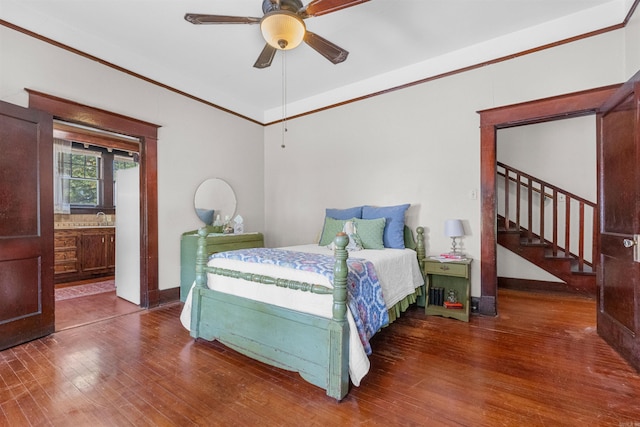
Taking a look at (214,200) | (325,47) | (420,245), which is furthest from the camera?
(214,200)

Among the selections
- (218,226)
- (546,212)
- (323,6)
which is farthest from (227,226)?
(546,212)

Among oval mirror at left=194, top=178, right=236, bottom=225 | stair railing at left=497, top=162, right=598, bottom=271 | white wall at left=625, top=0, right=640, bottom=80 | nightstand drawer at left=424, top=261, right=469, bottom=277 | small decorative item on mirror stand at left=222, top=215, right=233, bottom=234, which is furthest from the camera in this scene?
small decorative item on mirror stand at left=222, top=215, right=233, bottom=234

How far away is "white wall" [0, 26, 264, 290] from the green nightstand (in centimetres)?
305

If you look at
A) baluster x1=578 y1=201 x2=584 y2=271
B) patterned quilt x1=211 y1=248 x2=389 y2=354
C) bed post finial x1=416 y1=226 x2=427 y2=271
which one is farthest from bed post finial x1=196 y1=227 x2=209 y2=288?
baluster x1=578 y1=201 x2=584 y2=271

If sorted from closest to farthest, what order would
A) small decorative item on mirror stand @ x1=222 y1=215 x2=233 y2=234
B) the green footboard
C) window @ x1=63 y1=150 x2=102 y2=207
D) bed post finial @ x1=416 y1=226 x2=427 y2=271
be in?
the green footboard < bed post finial @ x1=416 y1=226 x2=427 y2=271 < small decorative item on mirror stand @ x1=222 y1=215 x2=233 y2=234 < window @ x1=63 y1=150 x2=102 y2=207

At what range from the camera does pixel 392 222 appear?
12.0 ft

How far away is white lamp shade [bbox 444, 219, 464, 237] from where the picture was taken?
133 inches

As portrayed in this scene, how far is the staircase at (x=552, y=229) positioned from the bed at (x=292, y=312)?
2.41 meters

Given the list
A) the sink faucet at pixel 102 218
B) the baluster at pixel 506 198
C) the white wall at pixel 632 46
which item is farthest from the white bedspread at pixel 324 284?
the sink faucet at pixel 102 218

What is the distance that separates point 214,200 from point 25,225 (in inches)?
84.8

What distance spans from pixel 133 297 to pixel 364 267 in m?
3.31

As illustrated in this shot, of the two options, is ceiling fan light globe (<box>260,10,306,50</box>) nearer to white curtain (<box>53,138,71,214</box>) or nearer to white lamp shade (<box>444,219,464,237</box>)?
white lamp shade (<box>444,219,464,237</box>)

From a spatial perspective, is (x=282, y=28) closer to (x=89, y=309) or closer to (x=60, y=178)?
(x=89, y=309)

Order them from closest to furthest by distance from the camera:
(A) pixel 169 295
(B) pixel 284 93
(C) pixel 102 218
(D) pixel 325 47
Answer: (D) pixel 325 47, (A) pixel 169 295, (B) pixel 284 93, (C) pixel 102 218
